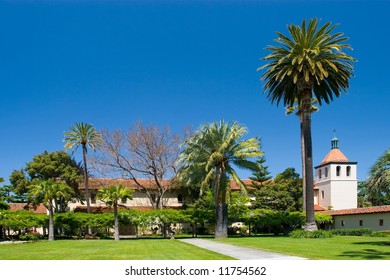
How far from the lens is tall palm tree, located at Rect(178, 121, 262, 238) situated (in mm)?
43250

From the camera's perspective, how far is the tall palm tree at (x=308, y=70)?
127 ft

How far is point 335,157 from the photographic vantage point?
75.4 meters

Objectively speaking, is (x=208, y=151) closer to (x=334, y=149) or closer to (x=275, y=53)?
(x=275, y=53)

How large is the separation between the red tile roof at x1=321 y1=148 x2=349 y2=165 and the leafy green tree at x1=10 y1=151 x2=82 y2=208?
130 feet

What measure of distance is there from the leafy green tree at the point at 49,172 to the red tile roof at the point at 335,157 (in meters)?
39.5

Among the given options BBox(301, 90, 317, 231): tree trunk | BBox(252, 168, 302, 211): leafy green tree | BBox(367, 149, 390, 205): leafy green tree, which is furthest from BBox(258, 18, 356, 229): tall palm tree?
BBox(252, 168, 302, 211): leafy green tree

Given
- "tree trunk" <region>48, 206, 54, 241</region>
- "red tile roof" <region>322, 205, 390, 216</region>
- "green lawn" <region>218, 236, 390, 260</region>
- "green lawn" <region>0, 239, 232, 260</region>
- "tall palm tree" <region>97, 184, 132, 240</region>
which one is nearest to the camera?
"green lawn" <region>218, 236, 390, 260</region>

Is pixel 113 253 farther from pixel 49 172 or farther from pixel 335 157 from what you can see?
pixel 335 157

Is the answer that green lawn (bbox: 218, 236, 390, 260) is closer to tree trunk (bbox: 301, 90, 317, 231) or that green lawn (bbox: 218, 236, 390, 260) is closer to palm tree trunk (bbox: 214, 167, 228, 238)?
tree trunk (bbox: 301, 90, 317, 231)

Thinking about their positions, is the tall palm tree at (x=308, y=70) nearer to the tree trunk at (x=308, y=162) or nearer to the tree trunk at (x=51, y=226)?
the tree trunk at (x=308, y=162)

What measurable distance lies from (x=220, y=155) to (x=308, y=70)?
36.0ft

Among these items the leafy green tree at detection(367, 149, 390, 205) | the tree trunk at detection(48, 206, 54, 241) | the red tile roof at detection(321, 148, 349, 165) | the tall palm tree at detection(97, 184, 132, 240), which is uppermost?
the red tile roof at detection(321, 148, 349, 165)

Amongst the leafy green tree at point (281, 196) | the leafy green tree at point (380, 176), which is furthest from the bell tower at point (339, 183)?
the leafy green tree at point (380, 176)

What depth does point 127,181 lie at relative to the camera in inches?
2729
